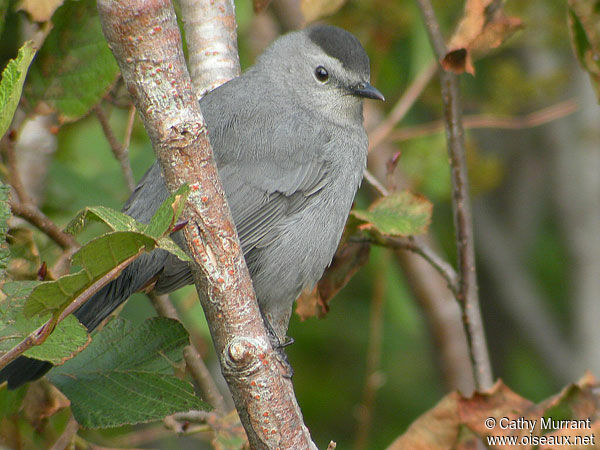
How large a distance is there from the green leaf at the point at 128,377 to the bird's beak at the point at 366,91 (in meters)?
1.46

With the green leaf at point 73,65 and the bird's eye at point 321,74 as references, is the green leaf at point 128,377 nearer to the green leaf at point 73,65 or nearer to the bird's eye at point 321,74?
the green leaf at point 73,65

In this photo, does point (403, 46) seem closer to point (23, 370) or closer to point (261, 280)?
point (261, 280)

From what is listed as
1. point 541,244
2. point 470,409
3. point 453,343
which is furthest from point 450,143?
point 541,244

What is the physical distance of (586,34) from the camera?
2.56 metres

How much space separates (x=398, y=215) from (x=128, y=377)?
1009 millimetres

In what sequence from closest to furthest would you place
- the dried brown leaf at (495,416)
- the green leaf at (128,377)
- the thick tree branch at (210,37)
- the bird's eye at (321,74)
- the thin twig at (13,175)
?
the green leaf at (128,377), the dried brown leaf at (495,416), the thin twig at (13,175), the thick tree branch at (210,37), the bird's eye at (321,74)

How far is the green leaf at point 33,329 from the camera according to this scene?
1.61 m

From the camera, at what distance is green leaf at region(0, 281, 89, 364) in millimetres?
1613

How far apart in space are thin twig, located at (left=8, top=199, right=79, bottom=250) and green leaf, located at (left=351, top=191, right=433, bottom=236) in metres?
0.98

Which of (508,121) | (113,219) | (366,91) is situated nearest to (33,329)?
(113,219)

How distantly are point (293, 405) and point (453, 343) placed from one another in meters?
2.70

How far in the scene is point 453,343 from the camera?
14.5 feet

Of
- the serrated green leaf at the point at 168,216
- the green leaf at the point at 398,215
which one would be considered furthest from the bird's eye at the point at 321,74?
the serrated green leaf at the point at 168,216

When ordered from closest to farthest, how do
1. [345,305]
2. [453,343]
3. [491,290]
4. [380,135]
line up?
[380,135] → [453,343] → [345,305] → [491,290]
